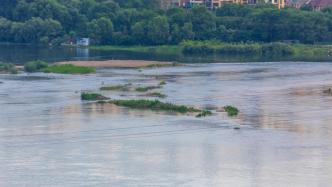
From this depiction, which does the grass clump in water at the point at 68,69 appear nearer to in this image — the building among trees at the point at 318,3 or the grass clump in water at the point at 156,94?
the grass clump in water at the point at 156,94

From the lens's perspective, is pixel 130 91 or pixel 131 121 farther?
pixel 130 91

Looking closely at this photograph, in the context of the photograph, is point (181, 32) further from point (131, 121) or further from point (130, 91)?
point (131, 121)

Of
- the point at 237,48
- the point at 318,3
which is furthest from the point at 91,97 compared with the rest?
the point at 318,3

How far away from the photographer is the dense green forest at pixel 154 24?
5750 cm

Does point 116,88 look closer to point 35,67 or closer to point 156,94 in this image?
point 156,94

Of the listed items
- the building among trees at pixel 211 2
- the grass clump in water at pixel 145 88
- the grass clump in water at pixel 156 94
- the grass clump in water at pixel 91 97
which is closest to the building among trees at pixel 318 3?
the building among trees at pixel 211 2

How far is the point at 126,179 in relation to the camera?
1766 cm

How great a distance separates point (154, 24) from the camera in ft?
189

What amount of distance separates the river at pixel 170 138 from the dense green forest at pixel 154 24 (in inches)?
907

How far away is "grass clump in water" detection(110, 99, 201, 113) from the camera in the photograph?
1037 inches

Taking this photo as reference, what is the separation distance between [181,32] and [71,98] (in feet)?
94.2

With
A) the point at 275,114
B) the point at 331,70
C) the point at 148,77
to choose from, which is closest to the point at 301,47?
the point at 331,70

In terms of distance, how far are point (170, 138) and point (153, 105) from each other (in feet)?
16.7

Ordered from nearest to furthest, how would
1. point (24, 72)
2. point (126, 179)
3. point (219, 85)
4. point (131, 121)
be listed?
point (126, 179) < point (131, 121) < point (219, 85) < point (24, 72)
